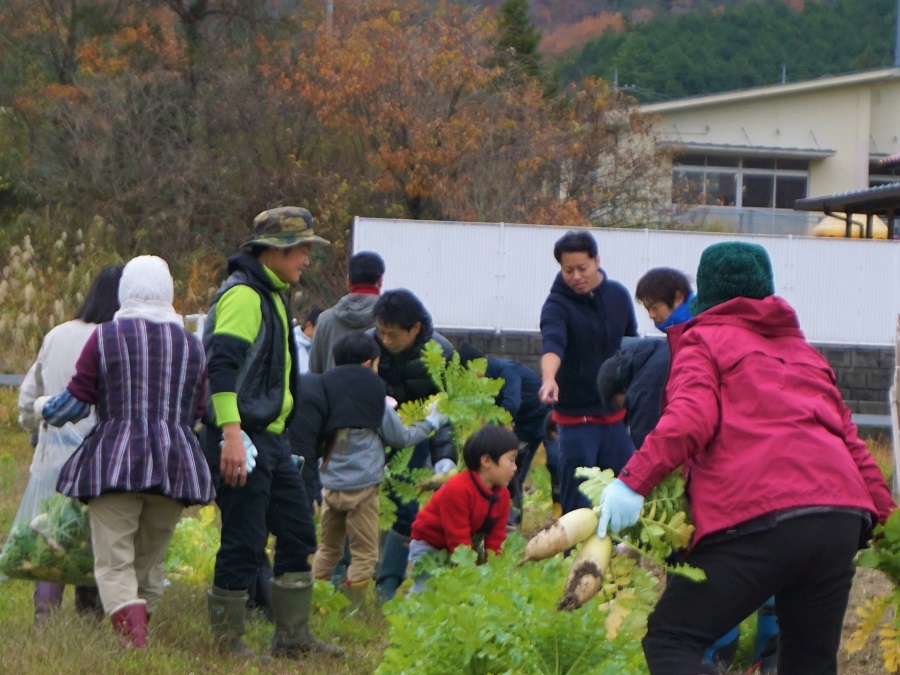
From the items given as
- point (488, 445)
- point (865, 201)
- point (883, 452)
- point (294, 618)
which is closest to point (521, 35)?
point (865, 201)

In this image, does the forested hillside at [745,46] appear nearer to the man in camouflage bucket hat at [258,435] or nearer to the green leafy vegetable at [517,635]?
the man in camouflage bucket hat at [258,435]

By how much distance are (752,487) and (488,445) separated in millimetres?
2611

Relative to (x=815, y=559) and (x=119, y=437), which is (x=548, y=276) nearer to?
(x=119, y=437)

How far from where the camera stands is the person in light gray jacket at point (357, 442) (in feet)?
22.3

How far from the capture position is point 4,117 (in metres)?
27.6

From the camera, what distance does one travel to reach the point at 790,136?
46375 millimetres

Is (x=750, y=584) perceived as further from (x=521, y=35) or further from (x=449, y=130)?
(x=521, y=35)

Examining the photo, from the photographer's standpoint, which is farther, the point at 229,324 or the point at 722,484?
the point at 229,324

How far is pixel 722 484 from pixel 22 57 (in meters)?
27.1

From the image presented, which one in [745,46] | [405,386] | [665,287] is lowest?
[405,386]

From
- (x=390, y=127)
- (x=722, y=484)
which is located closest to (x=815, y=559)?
(x=722, y=484)

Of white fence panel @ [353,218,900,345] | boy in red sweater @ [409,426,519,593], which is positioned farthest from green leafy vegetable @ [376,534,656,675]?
white fence panel @ [353,218,900,345]

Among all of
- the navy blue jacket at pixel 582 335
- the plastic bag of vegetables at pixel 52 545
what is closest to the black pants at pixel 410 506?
the navy blue jacket at pixel 582 335

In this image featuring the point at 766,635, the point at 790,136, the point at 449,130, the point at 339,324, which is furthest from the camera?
the point at 790,136
